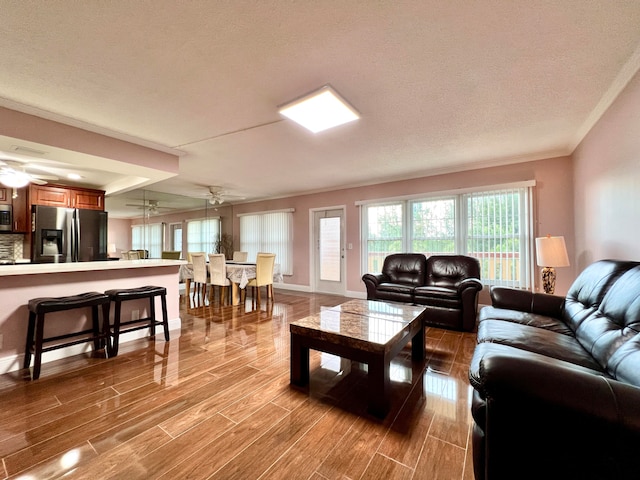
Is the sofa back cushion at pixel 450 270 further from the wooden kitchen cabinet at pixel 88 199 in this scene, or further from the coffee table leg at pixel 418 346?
the wooden kitchen cabinet at pixel 88 199

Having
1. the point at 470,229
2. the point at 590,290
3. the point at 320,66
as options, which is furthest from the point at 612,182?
the point at 320,66

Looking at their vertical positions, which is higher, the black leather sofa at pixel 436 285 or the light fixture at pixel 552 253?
the light fixture at pixel 552 253

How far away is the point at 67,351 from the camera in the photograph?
105 inches

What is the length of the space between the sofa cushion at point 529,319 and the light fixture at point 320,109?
2.24 meters

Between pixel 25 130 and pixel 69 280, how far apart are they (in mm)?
1488

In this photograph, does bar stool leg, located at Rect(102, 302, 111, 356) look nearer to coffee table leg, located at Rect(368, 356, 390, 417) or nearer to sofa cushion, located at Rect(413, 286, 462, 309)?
coffee table leg, located at Rect(368, 356, 390, 417)

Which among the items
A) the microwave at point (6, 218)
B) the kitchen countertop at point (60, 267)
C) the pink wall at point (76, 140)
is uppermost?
the pink wall at point (76, 140)

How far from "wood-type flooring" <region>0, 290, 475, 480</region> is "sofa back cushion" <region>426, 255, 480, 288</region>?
59.5 inches

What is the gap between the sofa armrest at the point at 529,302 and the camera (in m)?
2.48

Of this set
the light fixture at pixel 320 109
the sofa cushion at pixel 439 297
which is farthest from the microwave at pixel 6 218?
the sofa cushion at pixel 439 297

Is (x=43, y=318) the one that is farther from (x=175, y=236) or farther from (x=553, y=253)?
(x=553, y=253)

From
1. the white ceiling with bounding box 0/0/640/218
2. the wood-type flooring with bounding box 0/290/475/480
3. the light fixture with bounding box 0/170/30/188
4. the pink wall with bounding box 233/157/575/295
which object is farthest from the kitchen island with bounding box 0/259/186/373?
the pink wall with bounding box 233/157/575/295

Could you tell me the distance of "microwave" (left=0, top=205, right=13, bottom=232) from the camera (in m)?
4.29

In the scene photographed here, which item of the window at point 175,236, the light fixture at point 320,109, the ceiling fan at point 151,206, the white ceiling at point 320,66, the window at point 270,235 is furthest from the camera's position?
the window at point 270,235
